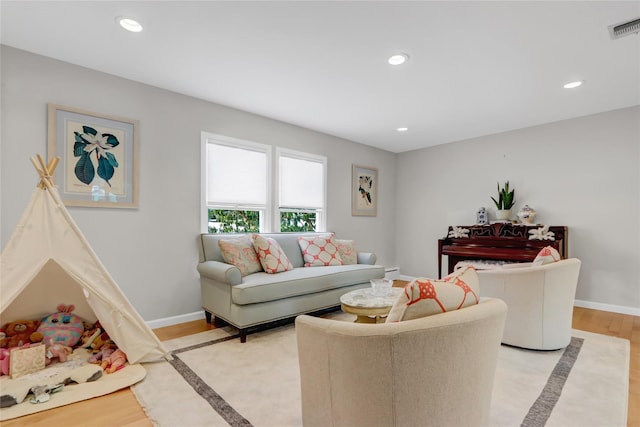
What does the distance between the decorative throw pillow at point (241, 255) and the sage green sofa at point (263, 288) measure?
8 cm

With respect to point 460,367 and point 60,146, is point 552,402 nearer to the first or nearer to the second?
point 460,367

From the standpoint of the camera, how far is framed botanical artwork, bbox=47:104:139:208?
2697mm

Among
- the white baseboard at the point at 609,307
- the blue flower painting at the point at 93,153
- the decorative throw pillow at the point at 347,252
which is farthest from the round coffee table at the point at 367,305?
the white baseboard at the point at 609,307

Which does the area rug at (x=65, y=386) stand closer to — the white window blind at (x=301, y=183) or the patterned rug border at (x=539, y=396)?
the patterned rug border at (x=539, y=396)

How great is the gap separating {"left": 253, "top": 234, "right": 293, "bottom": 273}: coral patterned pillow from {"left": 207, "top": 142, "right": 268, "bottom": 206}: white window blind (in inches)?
28.0

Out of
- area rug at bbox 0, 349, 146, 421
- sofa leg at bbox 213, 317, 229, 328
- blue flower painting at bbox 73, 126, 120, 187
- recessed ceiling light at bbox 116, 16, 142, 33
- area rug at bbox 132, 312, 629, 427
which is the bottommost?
sofa leg at bbox 213, 317, 229, 328

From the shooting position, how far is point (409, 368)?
1.06m

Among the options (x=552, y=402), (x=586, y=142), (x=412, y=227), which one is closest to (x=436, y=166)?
(x=412, y=227)

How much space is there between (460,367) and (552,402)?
1.24 m

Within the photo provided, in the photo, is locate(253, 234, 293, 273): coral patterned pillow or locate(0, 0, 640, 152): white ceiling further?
locate(253, 234, 293, 273): coral patterned pillow

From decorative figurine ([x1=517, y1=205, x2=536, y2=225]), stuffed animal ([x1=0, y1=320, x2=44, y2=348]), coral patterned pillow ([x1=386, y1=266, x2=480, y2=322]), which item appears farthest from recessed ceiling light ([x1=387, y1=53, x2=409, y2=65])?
stuffed animal ([x1=0, y1=320, x2=44, y2=348])

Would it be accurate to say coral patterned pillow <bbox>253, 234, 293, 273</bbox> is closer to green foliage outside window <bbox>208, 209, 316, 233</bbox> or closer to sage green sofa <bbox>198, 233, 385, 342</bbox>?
sage green sofa <bbox>198, 233, 385, 342</bbox>

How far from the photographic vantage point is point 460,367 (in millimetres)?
1138

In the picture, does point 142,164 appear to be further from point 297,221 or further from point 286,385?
point 286,385
